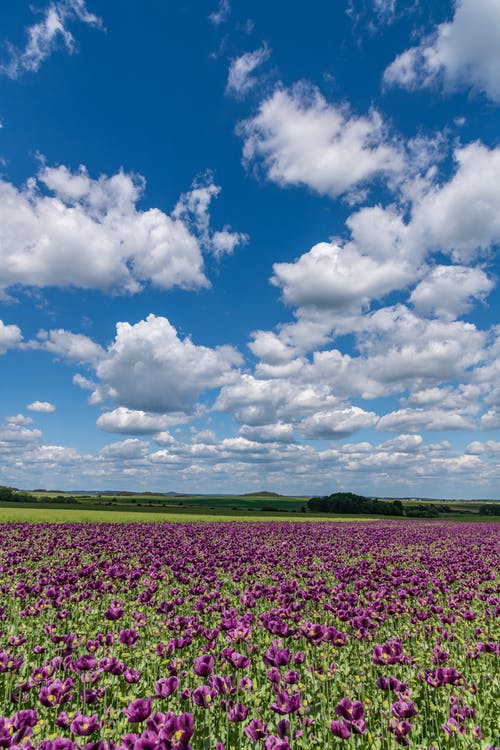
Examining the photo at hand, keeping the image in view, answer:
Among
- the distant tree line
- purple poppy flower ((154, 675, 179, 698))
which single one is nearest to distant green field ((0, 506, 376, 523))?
purple poppy flower ((154, 675, 179, 698))

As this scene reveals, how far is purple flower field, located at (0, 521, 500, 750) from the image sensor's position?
4.60 metres

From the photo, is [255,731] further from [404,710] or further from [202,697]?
[404,710]

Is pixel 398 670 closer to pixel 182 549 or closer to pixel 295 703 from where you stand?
pixel 295 703

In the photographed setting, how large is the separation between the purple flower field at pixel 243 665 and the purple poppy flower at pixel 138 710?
15 millimetres

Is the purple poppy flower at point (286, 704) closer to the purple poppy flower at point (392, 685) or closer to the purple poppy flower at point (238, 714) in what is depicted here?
the purple poppy flower at point (238, 714)

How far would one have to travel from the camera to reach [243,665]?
18.5ft

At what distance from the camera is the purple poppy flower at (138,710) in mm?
4121

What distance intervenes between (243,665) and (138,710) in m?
1.86

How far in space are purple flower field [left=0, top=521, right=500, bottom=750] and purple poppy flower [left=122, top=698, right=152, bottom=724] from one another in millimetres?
15

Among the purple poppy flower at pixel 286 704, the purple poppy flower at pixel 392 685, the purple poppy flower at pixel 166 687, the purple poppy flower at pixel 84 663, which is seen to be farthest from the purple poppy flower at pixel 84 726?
the purple poppy flower at pixel 392 685

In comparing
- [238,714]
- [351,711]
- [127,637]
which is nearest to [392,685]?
[351,711]

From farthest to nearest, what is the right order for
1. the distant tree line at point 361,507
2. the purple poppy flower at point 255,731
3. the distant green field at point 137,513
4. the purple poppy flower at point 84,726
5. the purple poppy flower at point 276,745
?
the distant tree line at point 361,507 < the distant green field at point 137,513 < the purple poppy flower at point 255,731 < the purple poppy flower at point 84,726 < the purple poppy flower at point 276,745

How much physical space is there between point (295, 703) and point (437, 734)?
2.50 metres

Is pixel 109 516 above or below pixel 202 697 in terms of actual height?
below
